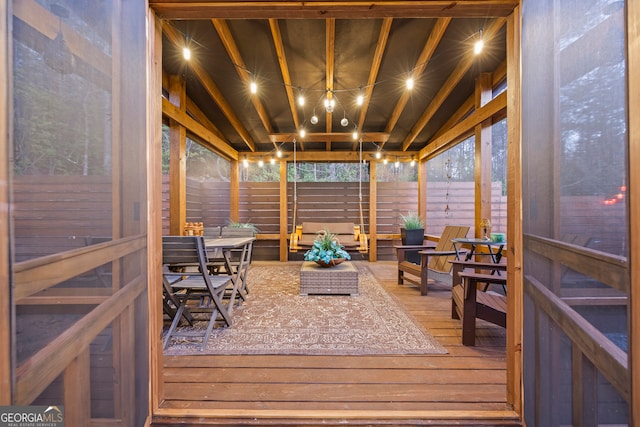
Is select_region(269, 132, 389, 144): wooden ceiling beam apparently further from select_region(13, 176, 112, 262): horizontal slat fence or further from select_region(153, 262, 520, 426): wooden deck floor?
select_region(13, 176, 112, 262): horizontal slat fence

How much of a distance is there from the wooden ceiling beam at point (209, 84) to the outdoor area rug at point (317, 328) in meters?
2.58

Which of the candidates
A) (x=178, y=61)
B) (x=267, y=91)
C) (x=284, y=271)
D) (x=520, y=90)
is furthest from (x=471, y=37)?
(x=284, y=271)

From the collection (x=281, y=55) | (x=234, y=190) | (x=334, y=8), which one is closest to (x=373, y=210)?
(x=234, y=190)

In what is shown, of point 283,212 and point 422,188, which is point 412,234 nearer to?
point 422,188

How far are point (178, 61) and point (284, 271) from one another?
10.8 feet

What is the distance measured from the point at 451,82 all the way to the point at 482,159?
3.37 ft

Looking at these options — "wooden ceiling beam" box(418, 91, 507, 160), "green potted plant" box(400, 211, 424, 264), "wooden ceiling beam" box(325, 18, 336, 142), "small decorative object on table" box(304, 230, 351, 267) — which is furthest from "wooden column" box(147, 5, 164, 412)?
"green potted plant" box(400, 211, 424, 264)

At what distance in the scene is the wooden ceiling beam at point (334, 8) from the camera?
131 centimetres

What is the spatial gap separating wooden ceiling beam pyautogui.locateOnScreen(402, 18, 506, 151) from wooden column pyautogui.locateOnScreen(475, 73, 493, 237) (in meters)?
0.35

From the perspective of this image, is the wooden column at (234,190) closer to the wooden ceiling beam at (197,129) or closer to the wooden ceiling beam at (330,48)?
the wooden ceiling beam at (197,129)

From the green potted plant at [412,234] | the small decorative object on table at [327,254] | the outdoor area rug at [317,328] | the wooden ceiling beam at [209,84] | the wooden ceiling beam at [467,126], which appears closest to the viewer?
the outdoor area rug at [317,328]

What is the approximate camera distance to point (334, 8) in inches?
53.0

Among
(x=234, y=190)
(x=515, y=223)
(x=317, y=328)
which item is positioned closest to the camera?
(x=515, y=223)

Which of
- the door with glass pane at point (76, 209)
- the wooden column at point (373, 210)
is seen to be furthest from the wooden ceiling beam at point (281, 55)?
the wooden column at point (373, 210)
